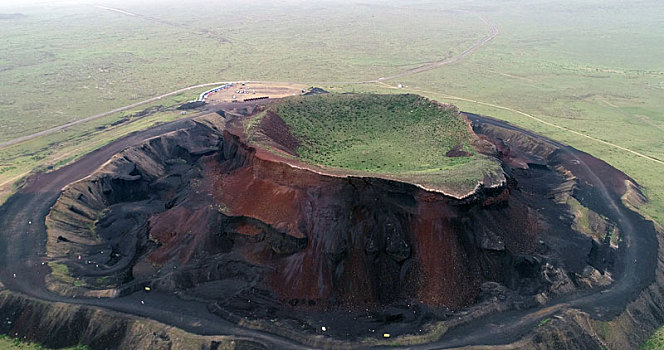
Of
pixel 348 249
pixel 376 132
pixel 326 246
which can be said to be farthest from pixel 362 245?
pixel 376 132

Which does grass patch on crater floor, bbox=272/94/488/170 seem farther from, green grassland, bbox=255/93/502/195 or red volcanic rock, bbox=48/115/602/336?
red volcanic rock, bbox=48/115/602/336

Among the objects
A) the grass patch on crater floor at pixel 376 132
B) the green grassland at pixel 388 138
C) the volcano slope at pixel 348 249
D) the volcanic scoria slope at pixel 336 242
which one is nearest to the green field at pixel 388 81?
the volcano slope at pixel 348 249

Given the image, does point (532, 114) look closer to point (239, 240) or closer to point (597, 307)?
point (597, 307)

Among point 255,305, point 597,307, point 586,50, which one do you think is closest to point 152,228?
point 255,305

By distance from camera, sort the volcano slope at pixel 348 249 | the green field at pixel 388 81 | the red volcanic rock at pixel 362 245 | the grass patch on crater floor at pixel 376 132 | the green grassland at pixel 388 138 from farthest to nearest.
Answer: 1. the green field at pixel 388 81
2. the grass patch on crater floor at pixel 376 132
3. the green grassland at pixel 388 138
4. the red volcanic rock at pixel 362 245
5. the volcano slope at pixel 348 249

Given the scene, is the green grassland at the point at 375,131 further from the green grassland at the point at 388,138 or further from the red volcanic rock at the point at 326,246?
the red volcanic rock at the point at 326,246

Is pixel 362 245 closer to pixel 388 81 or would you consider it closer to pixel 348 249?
pixel 348 249
